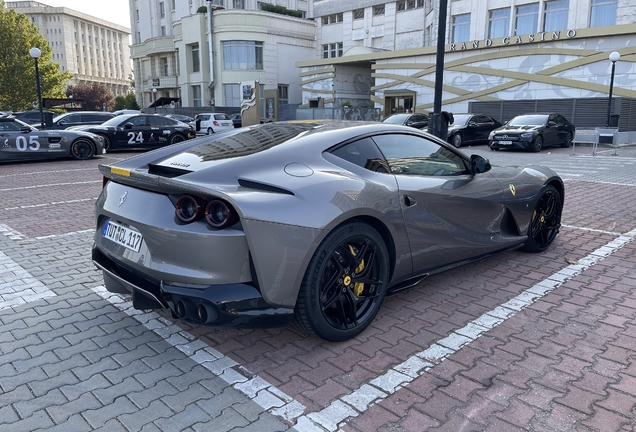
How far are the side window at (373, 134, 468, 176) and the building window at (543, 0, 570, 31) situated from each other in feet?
113

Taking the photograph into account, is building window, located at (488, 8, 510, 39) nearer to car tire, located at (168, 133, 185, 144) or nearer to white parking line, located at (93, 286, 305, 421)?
car tire, located at (168, 133, 185, 144)

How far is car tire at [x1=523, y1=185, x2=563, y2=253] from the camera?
514 cm

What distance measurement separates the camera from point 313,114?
36.9 meters

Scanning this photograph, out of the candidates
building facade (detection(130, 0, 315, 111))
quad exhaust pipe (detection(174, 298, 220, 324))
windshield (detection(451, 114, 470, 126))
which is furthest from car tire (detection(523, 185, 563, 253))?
building facade (detection(130, 0, 315, 111))

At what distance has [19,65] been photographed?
41.1 metres

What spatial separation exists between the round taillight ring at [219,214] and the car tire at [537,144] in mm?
17903

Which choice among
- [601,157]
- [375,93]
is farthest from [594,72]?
[375,93]

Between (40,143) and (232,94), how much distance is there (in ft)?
123

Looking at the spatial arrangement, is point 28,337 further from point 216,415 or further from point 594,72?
point 594,72

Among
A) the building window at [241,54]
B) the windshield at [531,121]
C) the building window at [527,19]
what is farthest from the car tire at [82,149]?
the building window at [241,54]

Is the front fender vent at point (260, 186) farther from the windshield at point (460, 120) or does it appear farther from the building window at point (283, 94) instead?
the building window at point (283, 94)

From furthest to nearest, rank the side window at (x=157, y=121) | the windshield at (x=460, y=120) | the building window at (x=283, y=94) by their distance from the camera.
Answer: the building window at (x=283, y=94)
the windshield at (x=460, y=120)
the side window at (x=157, y=121)

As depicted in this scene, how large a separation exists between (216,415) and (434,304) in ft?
6.75

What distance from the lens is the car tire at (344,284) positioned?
2.97 m
